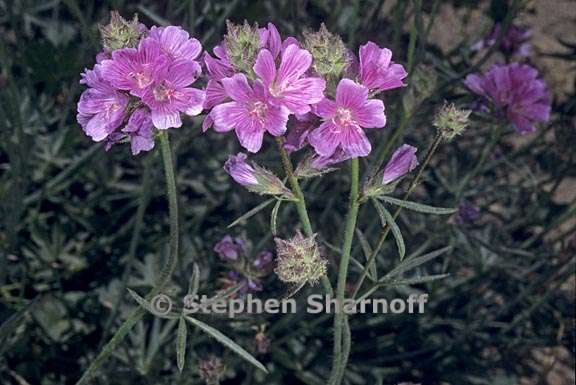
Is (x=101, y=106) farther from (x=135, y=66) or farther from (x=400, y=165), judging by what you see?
(x=400, y=165)

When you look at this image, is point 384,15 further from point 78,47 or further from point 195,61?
point 195,61

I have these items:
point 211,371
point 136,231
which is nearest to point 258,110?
point 211,371

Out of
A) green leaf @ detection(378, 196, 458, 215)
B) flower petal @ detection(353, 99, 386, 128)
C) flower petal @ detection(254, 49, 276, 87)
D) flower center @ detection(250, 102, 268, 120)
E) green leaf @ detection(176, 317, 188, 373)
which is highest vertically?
flower petal @ detection(254, 49, 276, 87)

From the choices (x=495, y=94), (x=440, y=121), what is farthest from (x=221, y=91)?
(x=495, y=94)

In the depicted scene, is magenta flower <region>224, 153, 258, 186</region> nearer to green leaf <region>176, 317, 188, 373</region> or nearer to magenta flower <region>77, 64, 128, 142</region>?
magenta flower <region>77, 64, 128, 142</region>

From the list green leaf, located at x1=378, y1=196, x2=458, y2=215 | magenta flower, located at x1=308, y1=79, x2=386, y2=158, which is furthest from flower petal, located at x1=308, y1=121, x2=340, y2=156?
green leaf, located at x1=378, y1=196, x2=458, y2=215

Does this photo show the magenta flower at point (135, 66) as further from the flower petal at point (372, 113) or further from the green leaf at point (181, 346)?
the green leaf at point (181, 346)


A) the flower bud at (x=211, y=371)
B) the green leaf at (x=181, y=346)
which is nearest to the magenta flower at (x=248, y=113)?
the green leaf at (x=181, y=346)
